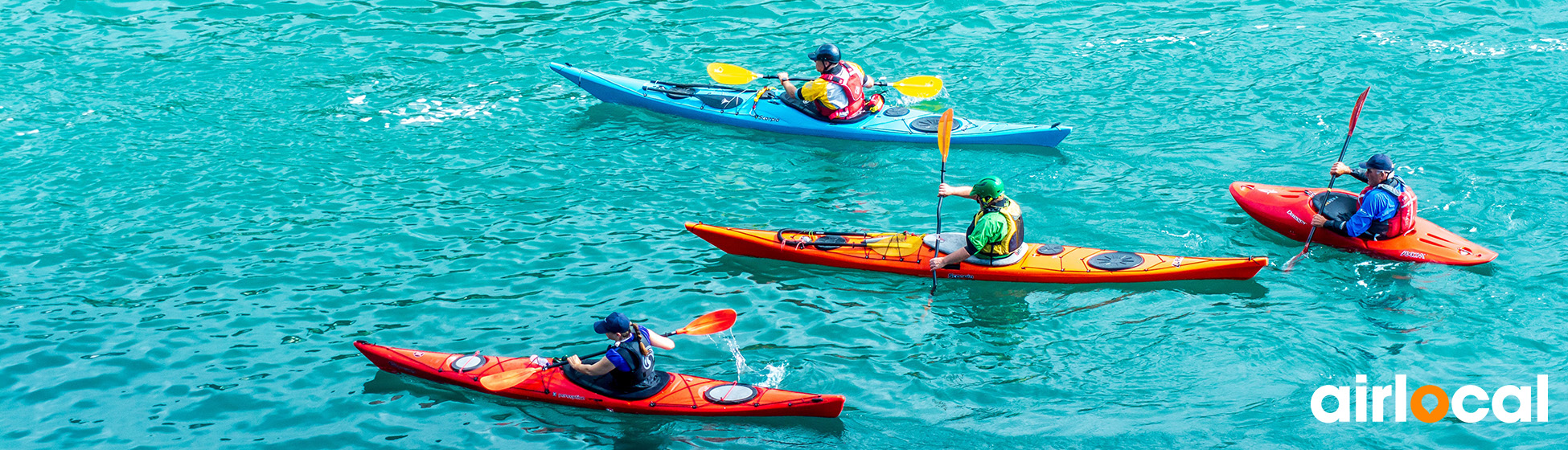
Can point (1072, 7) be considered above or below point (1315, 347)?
above

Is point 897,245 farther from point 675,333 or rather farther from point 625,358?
point 625,358

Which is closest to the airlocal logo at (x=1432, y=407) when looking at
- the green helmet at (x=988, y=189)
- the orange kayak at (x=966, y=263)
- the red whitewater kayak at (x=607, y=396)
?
the orange kayak at (x=966, y=263)

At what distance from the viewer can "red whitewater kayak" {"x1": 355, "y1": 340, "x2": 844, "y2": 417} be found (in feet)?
29.1

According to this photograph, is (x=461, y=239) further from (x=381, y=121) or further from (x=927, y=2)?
(x=927, y=2)

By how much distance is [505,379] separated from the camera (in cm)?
898

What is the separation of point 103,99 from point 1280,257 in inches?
614

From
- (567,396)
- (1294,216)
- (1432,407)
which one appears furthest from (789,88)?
(1432,407)

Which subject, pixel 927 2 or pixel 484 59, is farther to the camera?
pixel 927 2

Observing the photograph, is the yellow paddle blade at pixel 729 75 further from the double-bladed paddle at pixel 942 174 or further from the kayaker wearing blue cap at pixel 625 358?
the kayaker wearing blue cap at pixel 625 358

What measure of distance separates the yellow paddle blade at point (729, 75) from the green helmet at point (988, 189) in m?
5.49

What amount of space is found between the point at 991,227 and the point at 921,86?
4944 millimetres

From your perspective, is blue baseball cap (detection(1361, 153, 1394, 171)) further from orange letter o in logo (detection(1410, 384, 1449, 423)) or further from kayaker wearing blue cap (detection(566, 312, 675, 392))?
kayaker wearing blue cap (detection(566, 312, 675, 392))

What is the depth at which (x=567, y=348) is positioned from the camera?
10.1 m

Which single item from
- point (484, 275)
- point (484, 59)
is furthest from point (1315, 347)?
point (484, 59)
